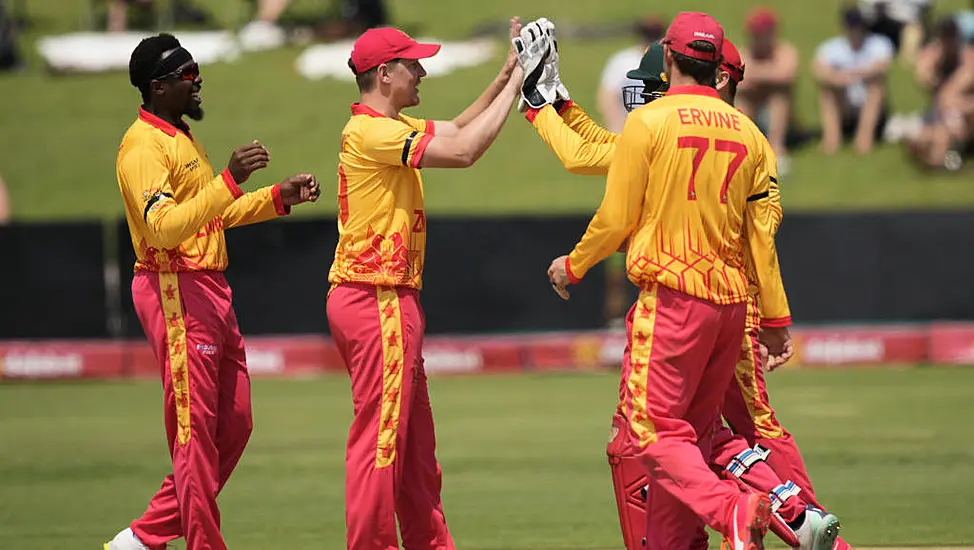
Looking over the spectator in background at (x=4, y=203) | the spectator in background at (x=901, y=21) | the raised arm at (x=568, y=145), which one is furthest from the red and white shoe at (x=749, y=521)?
the spectator in background at (x=901, y=21)

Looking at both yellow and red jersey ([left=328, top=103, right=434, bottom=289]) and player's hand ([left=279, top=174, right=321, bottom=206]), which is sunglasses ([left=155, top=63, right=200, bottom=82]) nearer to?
player's hand ([left=279, top=174, right=321, bottom=206])

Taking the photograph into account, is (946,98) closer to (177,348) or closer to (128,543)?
(177,348)

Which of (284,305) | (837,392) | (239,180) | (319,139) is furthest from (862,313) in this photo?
(239,180)

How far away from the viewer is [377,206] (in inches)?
275

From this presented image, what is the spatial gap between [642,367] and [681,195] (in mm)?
723

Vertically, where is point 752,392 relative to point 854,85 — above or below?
below

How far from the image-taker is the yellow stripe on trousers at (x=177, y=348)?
23.5 feet

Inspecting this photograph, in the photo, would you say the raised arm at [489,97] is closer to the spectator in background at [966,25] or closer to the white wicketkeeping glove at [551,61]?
the white wicketkeeping glove at [551,61]

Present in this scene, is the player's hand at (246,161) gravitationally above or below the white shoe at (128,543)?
above

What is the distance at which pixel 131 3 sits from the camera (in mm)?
24000

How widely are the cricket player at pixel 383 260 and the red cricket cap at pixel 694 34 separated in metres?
0.84

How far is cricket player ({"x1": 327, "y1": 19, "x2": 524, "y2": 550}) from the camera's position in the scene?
6.89m

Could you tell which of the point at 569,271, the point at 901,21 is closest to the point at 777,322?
the point at 569,271

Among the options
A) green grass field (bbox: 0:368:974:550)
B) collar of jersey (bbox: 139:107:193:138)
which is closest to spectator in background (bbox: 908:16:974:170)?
green grass field (bbox: 0:368:974:550)
